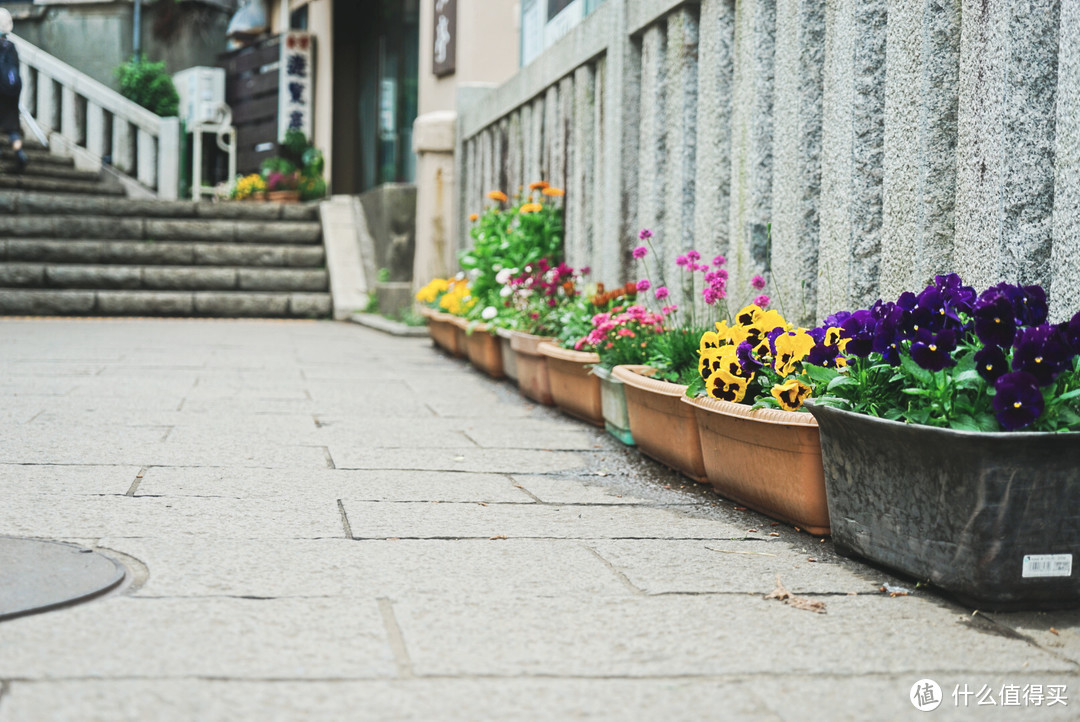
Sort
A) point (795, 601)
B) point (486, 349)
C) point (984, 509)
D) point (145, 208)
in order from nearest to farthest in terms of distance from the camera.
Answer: point (984, 509) → point (795, 601) → point (486, 349) → point (145, 208)

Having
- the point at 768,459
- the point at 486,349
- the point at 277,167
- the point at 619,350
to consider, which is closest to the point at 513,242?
the point at 486,349

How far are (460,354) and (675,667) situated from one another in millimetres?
6128

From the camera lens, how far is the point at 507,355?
660 centimetres

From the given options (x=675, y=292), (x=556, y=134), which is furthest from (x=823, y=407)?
(x=556, y=134)

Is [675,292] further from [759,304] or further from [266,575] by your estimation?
[266,575]

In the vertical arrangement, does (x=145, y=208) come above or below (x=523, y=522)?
above

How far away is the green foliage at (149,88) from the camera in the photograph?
19234mm

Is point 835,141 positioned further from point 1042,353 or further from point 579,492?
point 1042,353

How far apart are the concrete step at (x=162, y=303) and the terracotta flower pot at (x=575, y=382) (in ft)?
21.7

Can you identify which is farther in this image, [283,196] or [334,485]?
[283,196]

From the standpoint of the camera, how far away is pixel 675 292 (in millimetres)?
5055

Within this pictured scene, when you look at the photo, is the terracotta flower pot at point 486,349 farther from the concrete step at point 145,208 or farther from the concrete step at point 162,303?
the concrete step at point 145,208

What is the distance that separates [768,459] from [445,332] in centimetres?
537

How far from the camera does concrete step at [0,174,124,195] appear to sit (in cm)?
1319
